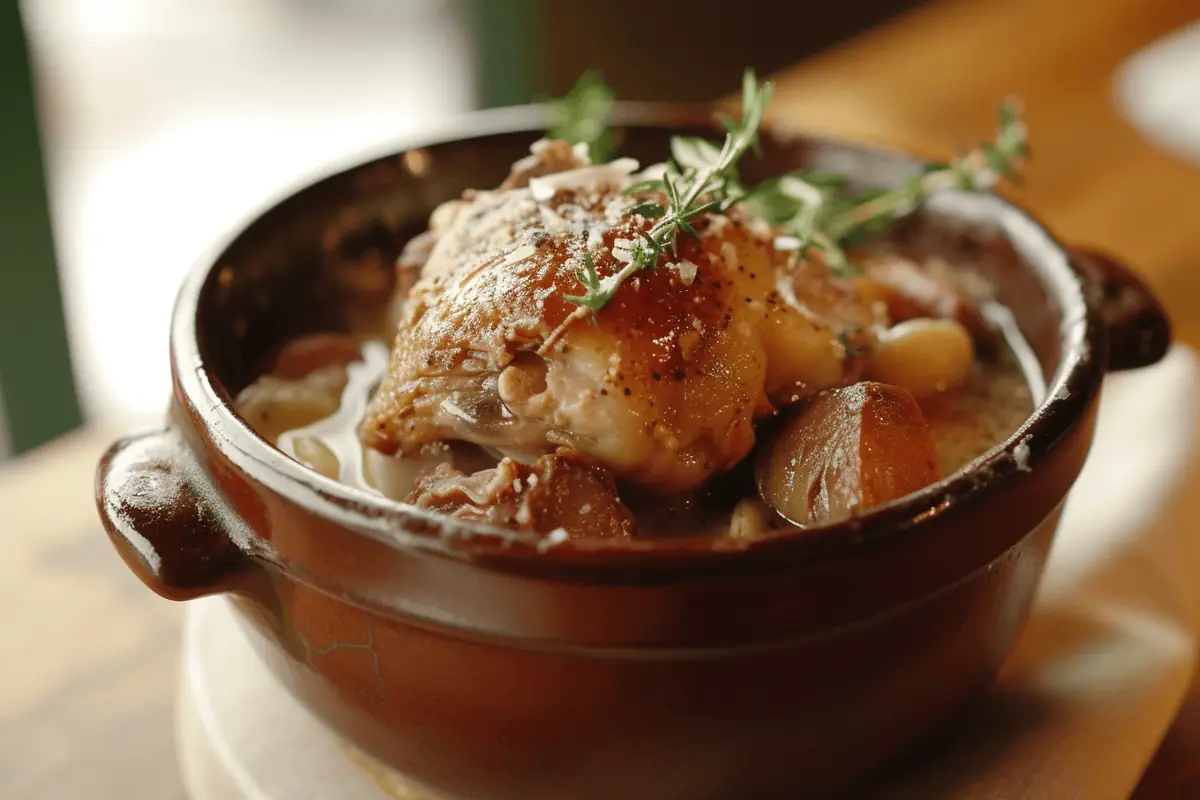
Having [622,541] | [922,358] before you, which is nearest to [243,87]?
[922,358]

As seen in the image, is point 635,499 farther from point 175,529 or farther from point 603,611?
point 175,529

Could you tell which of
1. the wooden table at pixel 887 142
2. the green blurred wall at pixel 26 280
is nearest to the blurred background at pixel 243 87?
the green blurred wall at pixel 26 280

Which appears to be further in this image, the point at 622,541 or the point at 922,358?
the point at 922,358

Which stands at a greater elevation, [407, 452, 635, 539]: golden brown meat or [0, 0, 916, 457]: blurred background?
[407, 452, 635, 539]: golden brown meat

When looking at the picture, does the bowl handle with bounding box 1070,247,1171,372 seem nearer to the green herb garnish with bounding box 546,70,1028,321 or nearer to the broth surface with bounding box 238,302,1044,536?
the broth surface with bounding box 238,302,1044,536

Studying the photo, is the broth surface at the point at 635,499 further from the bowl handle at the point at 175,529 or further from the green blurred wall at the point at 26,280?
the green blurred wall at the point at 26,280

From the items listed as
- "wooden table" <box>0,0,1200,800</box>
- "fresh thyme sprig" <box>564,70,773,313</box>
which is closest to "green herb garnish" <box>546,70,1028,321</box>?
"fresh thyme sprig" <box>564,70,773,313</box>

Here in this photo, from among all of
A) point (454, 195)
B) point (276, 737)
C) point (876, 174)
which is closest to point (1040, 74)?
point (876, 174)
